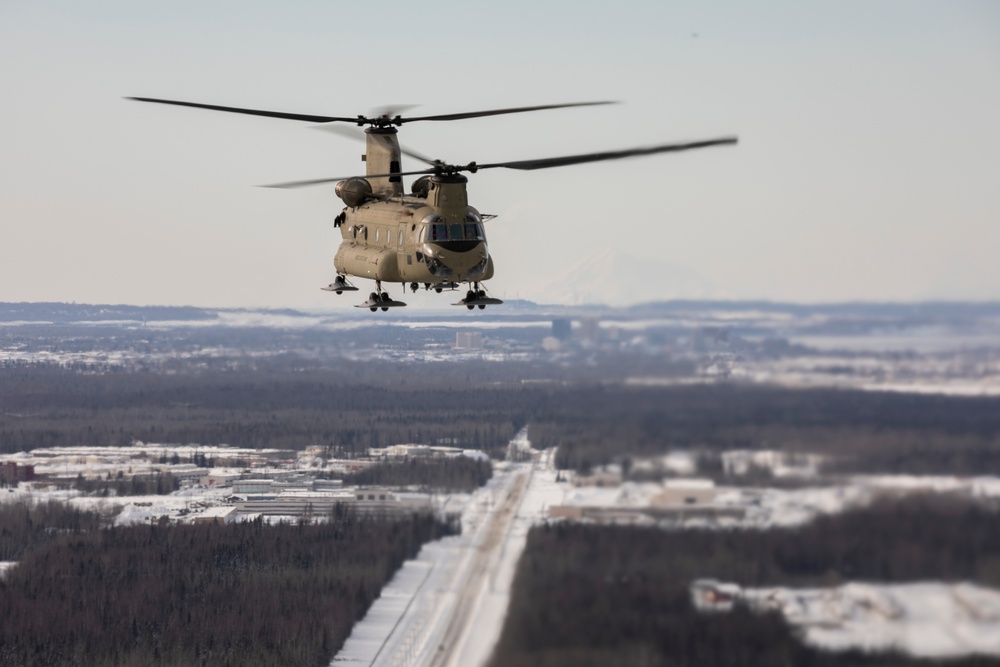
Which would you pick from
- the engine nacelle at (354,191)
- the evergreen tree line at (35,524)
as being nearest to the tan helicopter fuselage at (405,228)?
the engine nacelle at (354,191)

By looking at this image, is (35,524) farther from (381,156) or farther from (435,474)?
(381,156)

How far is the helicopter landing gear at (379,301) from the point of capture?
51.3 metres

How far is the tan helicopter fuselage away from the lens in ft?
160

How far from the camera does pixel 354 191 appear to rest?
177 feet

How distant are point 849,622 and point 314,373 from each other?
66.4 metres

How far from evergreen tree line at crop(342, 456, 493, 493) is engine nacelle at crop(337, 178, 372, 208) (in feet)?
33.3

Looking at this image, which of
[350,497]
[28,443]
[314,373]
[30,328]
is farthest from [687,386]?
[30,328]

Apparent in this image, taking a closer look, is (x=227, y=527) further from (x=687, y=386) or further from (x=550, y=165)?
(x=687, y=386)

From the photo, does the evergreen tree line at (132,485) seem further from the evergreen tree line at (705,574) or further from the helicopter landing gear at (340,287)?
the evergreen tree line at (705,574)

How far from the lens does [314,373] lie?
97188 mm

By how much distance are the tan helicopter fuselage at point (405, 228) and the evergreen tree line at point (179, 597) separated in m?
32.2

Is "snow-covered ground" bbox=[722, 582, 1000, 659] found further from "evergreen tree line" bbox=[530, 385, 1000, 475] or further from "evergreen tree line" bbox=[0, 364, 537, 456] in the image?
"evergreen tree line" bbox=[0, 364, 537, 456]

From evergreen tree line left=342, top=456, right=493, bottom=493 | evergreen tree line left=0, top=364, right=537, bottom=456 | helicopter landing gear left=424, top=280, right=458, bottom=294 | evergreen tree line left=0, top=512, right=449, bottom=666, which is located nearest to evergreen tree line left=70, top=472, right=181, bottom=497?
evergreen tree line left=0, top=364, right=537, bottom=456

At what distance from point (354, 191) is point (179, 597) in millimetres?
59108
